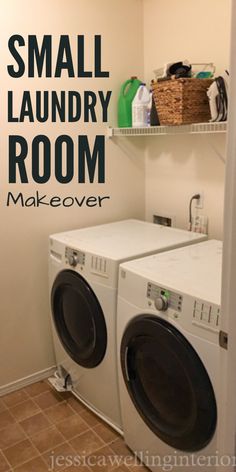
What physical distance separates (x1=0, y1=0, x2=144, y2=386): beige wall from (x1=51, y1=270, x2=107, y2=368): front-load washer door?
22 centimetres

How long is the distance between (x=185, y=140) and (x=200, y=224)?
50 centimetres

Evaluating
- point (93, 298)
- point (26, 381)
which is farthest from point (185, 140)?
point (26, 381)

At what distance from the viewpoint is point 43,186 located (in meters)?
2.27

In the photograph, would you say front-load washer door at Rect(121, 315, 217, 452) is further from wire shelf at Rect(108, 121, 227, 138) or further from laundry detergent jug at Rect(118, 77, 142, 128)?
laundry detergent jug at Rect(118, 77, 142, 128)

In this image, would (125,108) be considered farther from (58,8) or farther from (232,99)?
(232,99)

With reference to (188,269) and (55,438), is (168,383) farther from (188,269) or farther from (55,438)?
(55,438)

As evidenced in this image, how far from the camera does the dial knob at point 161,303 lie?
1.48 metres

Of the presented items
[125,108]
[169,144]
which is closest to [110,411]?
[169,144]

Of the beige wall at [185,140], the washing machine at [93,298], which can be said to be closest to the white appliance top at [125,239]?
the washing machine at [93,298]

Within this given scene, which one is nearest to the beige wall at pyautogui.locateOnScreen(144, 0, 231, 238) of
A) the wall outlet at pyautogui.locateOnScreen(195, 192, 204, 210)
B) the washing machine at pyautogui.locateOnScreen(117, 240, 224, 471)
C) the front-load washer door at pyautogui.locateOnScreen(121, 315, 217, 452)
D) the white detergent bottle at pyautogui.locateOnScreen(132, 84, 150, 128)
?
the wall outlet at pyautogui.locateOnScreen(195, 192, 204, 210)

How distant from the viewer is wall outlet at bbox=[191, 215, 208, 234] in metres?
2.27

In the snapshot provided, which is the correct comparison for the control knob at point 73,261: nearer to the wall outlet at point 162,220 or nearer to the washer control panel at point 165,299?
the washer control panel at point 165,299

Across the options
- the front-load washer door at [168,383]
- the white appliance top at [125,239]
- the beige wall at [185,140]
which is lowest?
the front-load washer door at [168,383]

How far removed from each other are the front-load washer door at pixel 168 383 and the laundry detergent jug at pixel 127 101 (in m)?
1.30
